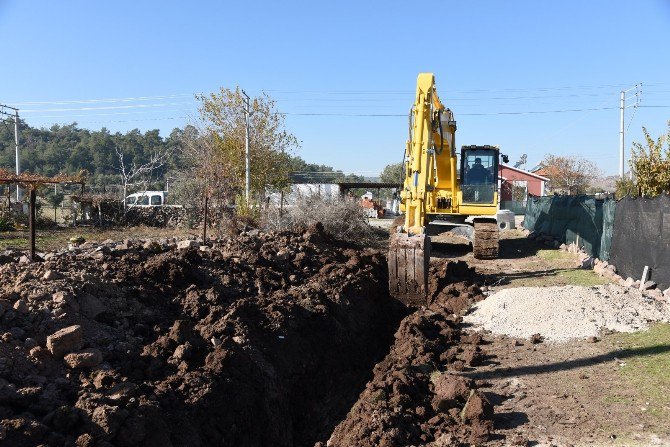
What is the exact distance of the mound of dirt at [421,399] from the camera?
4.86 meters

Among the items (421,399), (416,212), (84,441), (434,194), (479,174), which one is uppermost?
(479,174)

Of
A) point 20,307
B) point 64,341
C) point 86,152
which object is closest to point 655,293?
point 64,341

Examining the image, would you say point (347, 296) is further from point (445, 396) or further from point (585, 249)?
point (585, 249)

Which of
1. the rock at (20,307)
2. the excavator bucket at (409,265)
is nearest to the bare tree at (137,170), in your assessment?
the excavator bucket at (409,265)

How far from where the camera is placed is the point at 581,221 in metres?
15.8

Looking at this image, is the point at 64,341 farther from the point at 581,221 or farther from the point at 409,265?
the point at 581,221

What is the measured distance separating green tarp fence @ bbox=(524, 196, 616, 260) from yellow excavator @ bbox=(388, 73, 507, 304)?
2.32 metres

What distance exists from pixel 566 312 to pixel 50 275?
6.99 meters

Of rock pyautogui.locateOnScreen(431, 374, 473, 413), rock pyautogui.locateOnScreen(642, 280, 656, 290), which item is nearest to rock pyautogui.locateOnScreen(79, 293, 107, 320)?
rock pyautogui.locateOnScreen(431, 374, 473, 413)

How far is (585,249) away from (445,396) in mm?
10892

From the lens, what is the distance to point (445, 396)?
18.2 feet

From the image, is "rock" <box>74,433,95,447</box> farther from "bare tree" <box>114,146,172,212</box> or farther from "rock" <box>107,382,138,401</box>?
"bare tree" <box>114,146,172,212</box>

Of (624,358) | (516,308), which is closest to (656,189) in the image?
(516,308)

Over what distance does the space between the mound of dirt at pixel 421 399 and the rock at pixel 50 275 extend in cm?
366
